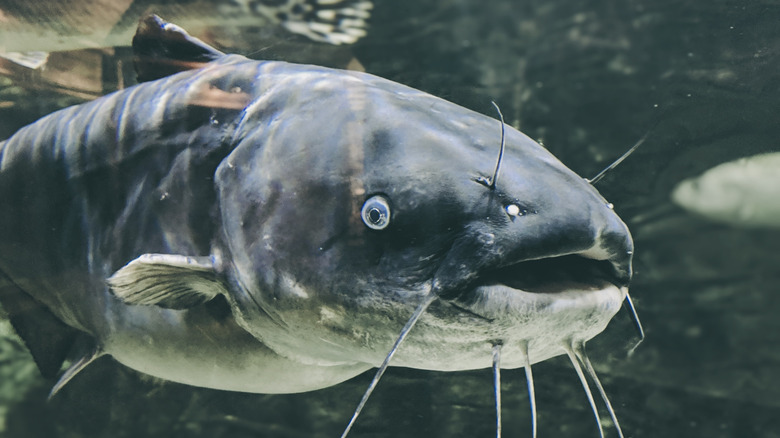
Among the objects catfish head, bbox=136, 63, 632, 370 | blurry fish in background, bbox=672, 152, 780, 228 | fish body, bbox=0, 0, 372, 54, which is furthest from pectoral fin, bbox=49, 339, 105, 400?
blurry fish in background, bbox=672, 152, 780, 228

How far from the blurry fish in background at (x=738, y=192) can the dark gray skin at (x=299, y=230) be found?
9.66ft

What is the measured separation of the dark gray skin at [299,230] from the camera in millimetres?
1205

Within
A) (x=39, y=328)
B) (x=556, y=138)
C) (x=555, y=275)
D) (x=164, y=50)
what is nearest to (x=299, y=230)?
(x=555, y=275)

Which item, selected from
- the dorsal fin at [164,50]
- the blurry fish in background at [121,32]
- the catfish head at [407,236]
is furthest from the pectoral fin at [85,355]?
the blurry fish in background at [121,32]

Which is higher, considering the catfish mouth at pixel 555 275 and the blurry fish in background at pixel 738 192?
the catfish mouth at pixel 555 275

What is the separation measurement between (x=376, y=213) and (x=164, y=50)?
1.34 m

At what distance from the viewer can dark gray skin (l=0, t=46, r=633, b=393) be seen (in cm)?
121

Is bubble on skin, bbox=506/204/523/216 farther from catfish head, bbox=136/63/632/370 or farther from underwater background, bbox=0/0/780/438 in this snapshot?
underwater background, bbox=0/0/780/438

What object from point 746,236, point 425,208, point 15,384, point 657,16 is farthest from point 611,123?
point 15,384

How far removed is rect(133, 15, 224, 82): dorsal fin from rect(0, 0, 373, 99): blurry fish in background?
1.56 ft

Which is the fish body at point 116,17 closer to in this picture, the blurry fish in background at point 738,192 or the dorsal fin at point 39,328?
the dorsal fin at point 39,328

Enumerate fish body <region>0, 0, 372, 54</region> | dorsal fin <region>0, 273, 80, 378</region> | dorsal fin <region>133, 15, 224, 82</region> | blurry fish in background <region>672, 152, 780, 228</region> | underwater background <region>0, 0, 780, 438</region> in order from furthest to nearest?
blurry fish in background <region>672, 152, 780, 228</region> < underwater background <region>0, 0, 780, 438</region> < fish body <region>0, 0, 372, 54</region> < dorsal fin <region>0, 273, 80, 378</region> < dorsal fin <region>133, 15, 224, 82</region>

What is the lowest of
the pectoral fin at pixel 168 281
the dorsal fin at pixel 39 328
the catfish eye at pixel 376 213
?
the dorsal fin at pixel 39 328

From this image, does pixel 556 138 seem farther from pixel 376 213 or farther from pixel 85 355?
pixel 85 355
